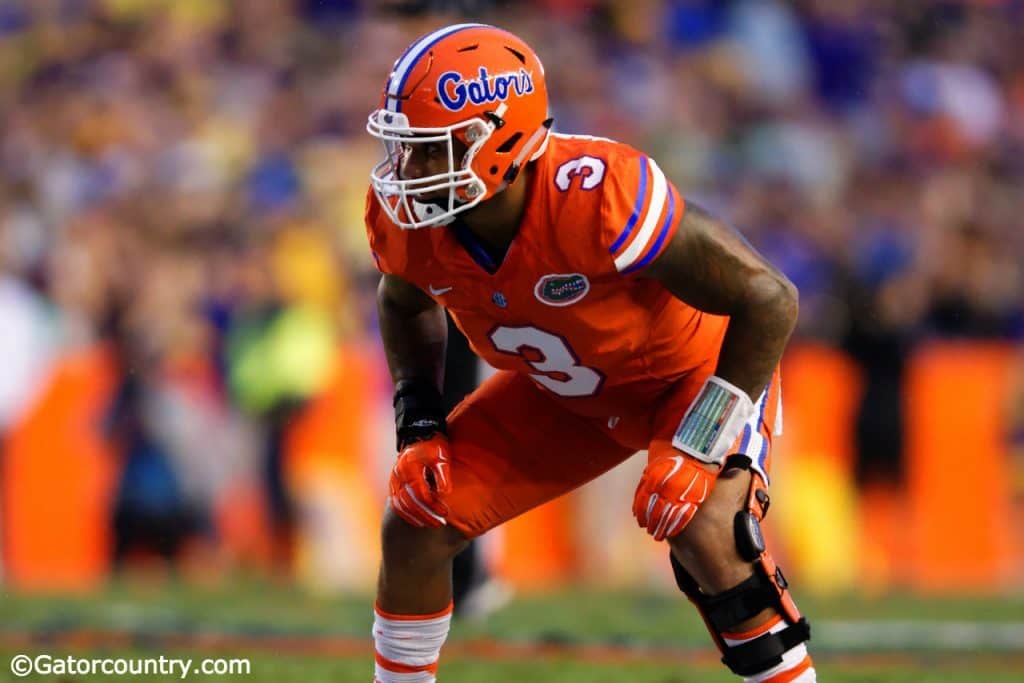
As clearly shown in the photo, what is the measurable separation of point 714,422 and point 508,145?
0.84 meters

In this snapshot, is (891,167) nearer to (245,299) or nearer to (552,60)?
(552,60)

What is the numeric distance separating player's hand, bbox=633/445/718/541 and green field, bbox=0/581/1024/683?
2.12m

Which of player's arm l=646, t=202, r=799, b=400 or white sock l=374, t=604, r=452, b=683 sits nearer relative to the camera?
player's arm l=646, t=202, r=799, b=400

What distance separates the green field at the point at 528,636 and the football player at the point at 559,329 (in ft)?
5.53

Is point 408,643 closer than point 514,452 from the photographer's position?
Yes

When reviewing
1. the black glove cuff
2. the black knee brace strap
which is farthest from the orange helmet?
the black knee brace strap

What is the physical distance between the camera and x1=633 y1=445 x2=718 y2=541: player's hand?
165 inches

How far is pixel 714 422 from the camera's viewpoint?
4305mm

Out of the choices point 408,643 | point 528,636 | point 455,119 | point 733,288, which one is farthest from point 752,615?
point 528,636

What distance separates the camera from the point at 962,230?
36.5 feet

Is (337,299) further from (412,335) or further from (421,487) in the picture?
(421,487)

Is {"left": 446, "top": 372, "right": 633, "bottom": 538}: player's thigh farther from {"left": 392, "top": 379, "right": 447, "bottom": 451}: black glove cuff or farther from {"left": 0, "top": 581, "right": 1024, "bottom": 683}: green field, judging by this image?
{"left": 0, "top": 581, "right": 1024, "bottom": 683}: green field

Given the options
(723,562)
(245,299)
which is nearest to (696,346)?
(723,562)

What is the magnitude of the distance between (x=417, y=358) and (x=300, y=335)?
554 cm
